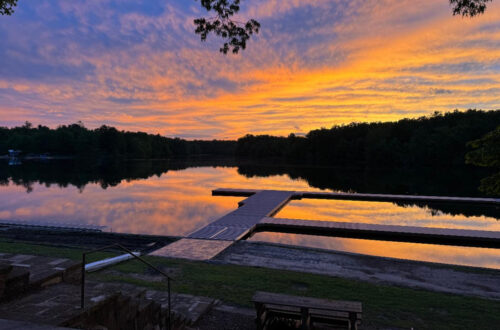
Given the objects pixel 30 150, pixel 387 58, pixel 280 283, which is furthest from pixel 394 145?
pixel 30 150

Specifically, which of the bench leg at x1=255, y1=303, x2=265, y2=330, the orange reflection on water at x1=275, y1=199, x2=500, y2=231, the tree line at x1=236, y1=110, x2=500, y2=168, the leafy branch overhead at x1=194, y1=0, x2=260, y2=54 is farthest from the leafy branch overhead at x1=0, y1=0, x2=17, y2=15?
the tree line at x1=236, y1=110, x2=500, y2=168

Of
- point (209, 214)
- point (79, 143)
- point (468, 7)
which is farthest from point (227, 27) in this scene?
point (79, 143)

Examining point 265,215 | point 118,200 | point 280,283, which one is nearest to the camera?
point 280,283

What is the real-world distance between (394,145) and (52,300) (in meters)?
65.5

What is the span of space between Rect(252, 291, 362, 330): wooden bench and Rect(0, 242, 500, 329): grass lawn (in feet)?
2.97

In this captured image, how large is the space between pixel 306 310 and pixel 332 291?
204 cm

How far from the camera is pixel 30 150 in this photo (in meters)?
99.9

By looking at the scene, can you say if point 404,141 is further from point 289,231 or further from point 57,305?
point 57,305

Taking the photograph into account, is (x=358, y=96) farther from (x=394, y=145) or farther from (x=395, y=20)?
(x=394, y=145)

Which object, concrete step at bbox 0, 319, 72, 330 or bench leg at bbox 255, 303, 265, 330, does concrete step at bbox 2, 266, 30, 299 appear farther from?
bench leg at bbox 255, 303, 265, 330

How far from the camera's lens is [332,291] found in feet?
18.1

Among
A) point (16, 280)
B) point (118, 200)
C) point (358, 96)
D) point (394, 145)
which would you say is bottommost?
point (118, 200)

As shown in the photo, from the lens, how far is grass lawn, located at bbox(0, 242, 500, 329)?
4547 millimetres

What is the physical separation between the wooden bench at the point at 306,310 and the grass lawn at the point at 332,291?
91 cm
